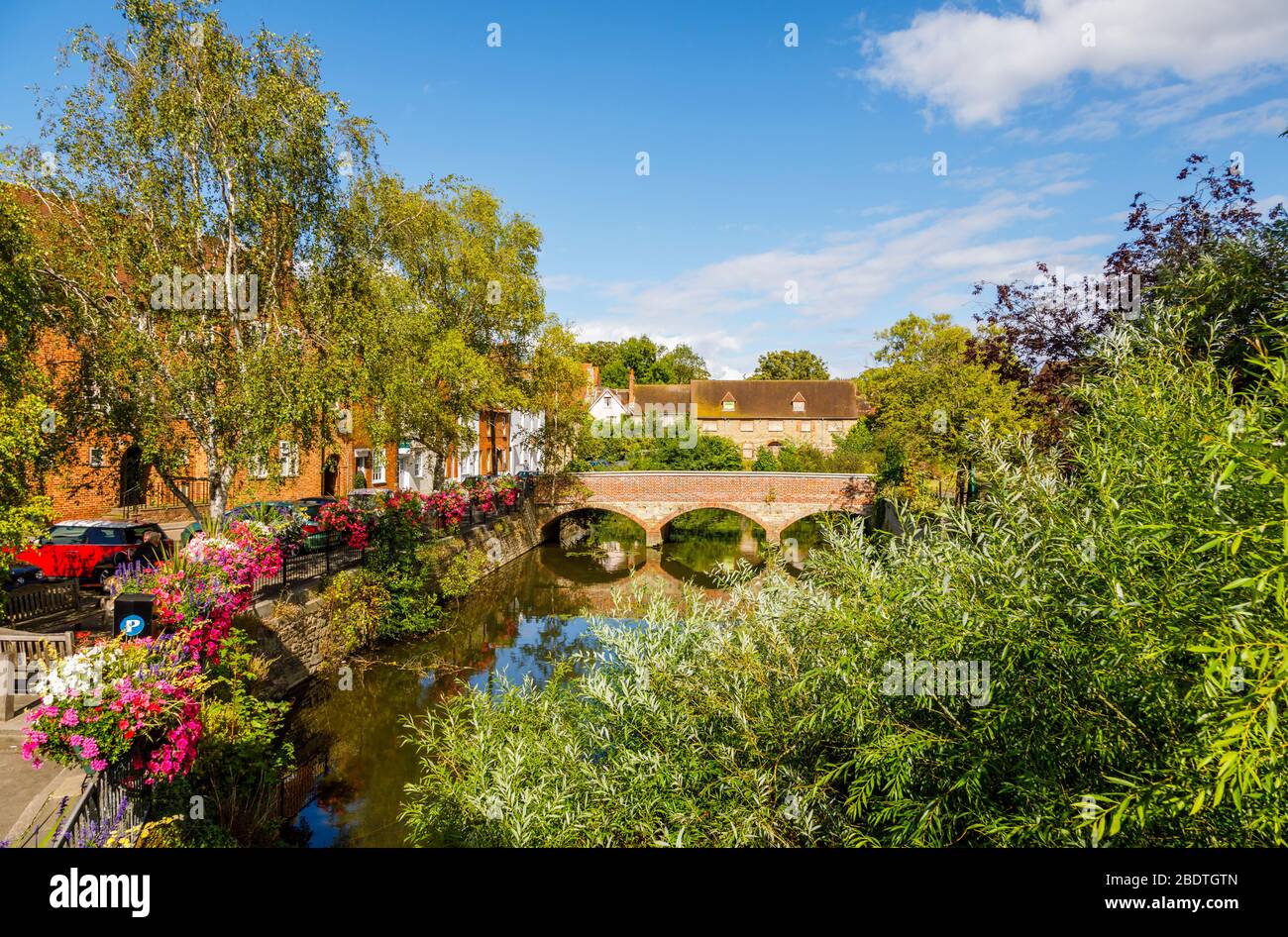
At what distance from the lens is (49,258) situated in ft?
35.9

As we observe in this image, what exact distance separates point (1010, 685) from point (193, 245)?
47.7ft

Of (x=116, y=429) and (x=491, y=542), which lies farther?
(x=491, y=542)

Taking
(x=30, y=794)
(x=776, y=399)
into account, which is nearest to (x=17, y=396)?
(x=30, y=794)

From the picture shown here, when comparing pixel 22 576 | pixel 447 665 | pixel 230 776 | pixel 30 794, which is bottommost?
pixel 447 665

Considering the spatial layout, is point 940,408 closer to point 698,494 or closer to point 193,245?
point 698,494

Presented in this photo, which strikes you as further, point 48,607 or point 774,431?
point 774,431

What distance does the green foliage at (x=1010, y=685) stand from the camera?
2.84 metres

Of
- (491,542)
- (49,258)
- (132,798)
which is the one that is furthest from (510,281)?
(132,798)

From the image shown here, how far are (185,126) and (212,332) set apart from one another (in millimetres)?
3509

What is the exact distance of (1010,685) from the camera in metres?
3.78

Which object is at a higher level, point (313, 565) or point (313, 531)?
point (313, 531)

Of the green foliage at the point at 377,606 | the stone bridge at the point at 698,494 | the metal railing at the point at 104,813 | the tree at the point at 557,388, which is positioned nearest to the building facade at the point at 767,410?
the stone bridge at the point at 698,494
